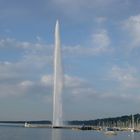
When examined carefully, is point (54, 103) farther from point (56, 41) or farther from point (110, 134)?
point (110, 134)

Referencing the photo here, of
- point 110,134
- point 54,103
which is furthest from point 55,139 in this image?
point 110,134

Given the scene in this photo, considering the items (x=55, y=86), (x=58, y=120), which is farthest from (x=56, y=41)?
(x=58, y=120)

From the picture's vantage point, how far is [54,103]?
482 feet

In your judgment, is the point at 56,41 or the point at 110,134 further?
the point at 110,134

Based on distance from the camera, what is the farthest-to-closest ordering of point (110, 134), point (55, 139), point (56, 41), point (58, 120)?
point (110, 134) < point (58, 120) < point (56, 41) < point (55, 139)

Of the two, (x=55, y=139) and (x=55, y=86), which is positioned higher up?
(x=55, y=86)

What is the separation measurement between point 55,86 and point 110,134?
45639 millimetres

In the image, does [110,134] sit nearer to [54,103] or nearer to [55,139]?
[54,103]

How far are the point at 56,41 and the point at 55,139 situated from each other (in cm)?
3463

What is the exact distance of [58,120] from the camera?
156 meters

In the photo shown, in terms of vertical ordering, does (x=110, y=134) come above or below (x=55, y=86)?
below

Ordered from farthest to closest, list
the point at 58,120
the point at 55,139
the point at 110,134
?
the point at 110,134
the point at 58,120
the point at 55,139

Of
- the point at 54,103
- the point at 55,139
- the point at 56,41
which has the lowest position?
the point at 55,139

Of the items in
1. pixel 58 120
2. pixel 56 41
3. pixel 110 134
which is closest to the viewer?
pixel 56 41
